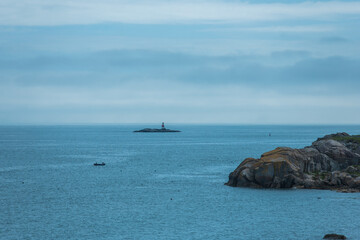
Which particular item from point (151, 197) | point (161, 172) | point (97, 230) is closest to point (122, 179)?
point (161, 172)

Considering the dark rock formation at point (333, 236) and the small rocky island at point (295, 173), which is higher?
the small rocky island at point (295, 173)

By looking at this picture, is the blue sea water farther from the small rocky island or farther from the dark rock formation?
Result: the small rocky island

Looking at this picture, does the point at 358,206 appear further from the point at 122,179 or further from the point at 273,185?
the point at 122,179

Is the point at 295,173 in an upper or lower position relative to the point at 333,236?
upper

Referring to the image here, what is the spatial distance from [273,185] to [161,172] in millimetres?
33752

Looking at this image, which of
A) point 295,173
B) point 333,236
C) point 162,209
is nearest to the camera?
point 333,236

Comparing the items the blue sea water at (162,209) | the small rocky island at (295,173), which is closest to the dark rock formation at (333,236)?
the blue sea water at (162,209)

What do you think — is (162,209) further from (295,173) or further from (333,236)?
(333,236)

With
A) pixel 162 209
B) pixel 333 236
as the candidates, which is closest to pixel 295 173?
pixel 162 209

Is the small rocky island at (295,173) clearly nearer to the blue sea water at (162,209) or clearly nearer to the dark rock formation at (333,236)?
the blue sea water at (162,209)

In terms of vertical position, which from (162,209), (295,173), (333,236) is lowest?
(162,209)

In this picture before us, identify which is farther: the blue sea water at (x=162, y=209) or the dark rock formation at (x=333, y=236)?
the blue sea water at (x=162, y=209)

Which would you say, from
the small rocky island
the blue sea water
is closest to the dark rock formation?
the blue sea water

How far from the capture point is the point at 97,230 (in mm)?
50688
